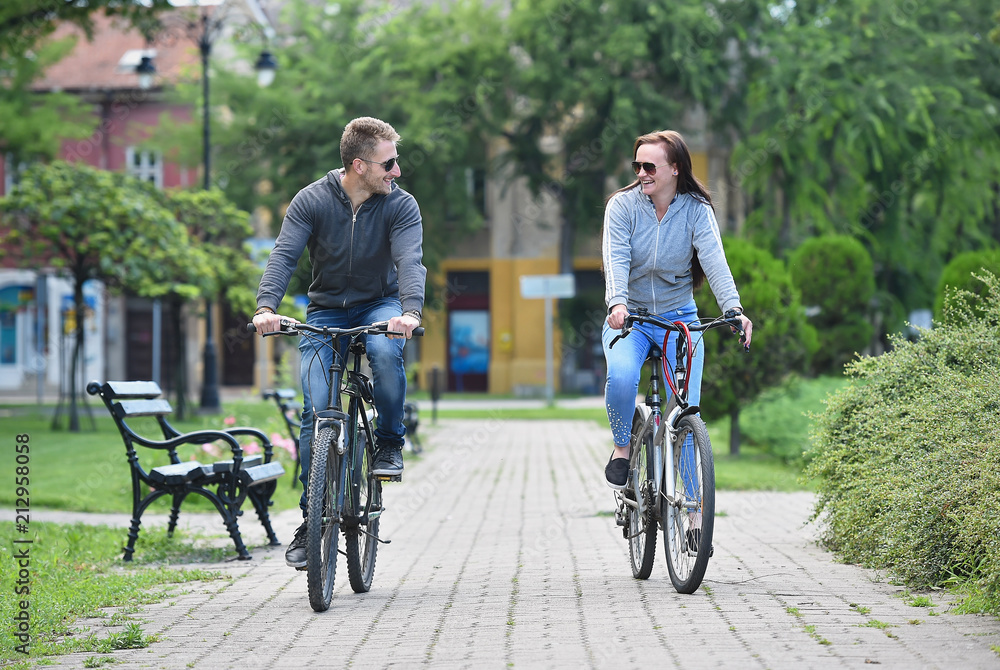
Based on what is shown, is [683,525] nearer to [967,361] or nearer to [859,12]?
[967,361]

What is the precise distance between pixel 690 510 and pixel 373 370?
59.0 inches

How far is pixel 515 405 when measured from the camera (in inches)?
1240

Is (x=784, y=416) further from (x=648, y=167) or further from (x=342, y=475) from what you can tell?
(x=342, y=475)

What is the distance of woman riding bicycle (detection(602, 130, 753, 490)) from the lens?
18.3 ft

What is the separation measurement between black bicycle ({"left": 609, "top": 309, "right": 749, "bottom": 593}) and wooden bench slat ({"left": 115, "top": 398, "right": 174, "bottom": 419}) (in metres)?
2.99

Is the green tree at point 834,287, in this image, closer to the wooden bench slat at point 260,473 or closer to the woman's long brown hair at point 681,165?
the wooden bench slat at point 260,473

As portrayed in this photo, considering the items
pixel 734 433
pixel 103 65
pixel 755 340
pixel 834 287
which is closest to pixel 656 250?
pixel 755 340

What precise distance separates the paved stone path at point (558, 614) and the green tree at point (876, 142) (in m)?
16.6

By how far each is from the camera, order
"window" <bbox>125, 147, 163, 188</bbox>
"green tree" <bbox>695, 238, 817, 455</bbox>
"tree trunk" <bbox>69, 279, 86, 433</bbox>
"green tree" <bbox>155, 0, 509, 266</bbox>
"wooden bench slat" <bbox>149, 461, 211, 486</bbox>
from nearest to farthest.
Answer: "wooden bench slat" <bbox>149, 461, 211, 486</bbox> → "green tree" <bbox>695, 238, 817, 455</bbox> → "tree trunk" <bbox>69, 279, 86, 433</bbox> → "green tree" <bbox>155, 0, 509, 266</bbox> → "window" <bbox>125, 147, 163, 188</bbox>

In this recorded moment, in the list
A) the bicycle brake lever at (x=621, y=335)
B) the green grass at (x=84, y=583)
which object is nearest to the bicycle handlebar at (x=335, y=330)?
the bicycle brake lever at (x=621, y=335)

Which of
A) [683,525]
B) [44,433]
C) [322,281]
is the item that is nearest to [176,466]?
[322,281]

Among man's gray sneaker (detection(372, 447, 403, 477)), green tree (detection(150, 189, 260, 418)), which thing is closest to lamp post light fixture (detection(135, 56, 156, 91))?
green tree (detection(150, 189, 260, 418))

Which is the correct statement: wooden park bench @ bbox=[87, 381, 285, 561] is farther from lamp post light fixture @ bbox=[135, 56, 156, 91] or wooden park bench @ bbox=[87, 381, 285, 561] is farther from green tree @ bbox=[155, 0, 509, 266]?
green tree @ bbox=[155, 0, 509, 266]

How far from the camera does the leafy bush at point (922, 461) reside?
4820 mm
